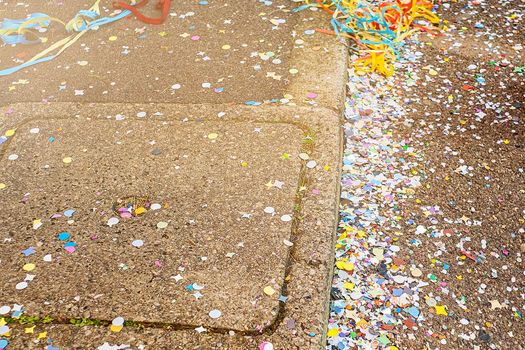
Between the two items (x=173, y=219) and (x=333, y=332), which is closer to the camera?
(x=333, y=332)

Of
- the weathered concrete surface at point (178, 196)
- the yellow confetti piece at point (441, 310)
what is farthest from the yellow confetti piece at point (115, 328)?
the yellow confetti piece at point (441, 310)

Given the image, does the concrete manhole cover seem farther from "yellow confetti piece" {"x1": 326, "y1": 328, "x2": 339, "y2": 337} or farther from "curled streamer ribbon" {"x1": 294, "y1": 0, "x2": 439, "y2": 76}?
"curled streamer ribbon" {"x1": 294, "y1": 0, "x2": 439, "y2": 76}

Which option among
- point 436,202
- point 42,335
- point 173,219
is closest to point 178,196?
point 173,219

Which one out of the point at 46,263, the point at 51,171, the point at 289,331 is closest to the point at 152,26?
the point at 51,171

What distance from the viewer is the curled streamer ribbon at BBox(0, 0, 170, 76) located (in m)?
3.17

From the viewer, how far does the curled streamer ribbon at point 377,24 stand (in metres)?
3.04

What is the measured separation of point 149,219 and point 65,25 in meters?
1.79

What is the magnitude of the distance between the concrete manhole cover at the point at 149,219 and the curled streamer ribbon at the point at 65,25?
726mm

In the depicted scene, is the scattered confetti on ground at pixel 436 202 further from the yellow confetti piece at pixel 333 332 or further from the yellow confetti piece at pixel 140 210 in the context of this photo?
the yellow confetti piece at pixel 140 210

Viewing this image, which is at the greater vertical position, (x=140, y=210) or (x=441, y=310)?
(x=140, y=210)

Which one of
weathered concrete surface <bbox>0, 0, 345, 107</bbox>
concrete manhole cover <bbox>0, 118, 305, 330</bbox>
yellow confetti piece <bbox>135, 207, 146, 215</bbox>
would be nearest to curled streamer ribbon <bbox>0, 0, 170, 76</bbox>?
weathered concrete surface <bbox>0, 0, 345, 107</bbox>

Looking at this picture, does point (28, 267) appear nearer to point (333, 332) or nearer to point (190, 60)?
point (333, 332)

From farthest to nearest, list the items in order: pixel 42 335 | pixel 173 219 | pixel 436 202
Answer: pixel 436 202 < pixel 173 219 < pixel 42 335

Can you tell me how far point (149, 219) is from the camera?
212 centimetres
